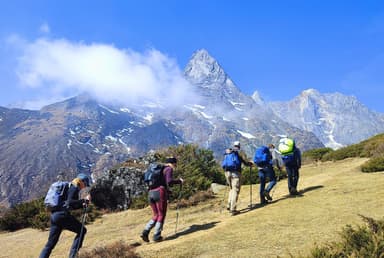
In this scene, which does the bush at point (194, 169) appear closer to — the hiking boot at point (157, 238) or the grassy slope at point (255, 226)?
the grassy slope at point (255, 226)

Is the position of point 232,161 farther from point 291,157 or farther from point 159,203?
point 159,203

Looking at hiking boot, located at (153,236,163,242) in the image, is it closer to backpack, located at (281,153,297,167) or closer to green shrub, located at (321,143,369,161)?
backpack, located at (281,153,297,167)

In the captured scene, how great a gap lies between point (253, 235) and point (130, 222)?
7367 millimetres

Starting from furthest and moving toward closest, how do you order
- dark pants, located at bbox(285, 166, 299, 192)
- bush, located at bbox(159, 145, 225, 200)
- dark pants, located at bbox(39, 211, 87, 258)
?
bush, located at bbox(159, 145, 225, 200) < dark pants, located at bbox(285, 166, 299, 192) < dark pants, located at bbox(39, 211, 87, 258)

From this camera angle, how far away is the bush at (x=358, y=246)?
7.04 metres

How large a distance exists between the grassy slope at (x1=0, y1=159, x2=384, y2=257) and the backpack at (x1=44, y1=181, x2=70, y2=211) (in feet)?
7.48

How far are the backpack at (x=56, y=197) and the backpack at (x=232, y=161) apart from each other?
5.45 metres

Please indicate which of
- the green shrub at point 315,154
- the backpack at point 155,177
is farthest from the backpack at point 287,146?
the green shrub at point 315,154

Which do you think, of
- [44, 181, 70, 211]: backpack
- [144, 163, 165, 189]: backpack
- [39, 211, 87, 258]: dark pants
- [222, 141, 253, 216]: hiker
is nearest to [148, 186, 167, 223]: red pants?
[144, 163, 165, 189]: backpack

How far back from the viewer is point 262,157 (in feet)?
45.9

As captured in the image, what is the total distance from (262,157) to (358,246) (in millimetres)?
6671

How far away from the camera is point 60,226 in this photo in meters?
9.52

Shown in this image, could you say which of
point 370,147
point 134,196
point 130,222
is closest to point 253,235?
point 130,222

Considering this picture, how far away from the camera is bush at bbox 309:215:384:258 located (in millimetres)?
7039
